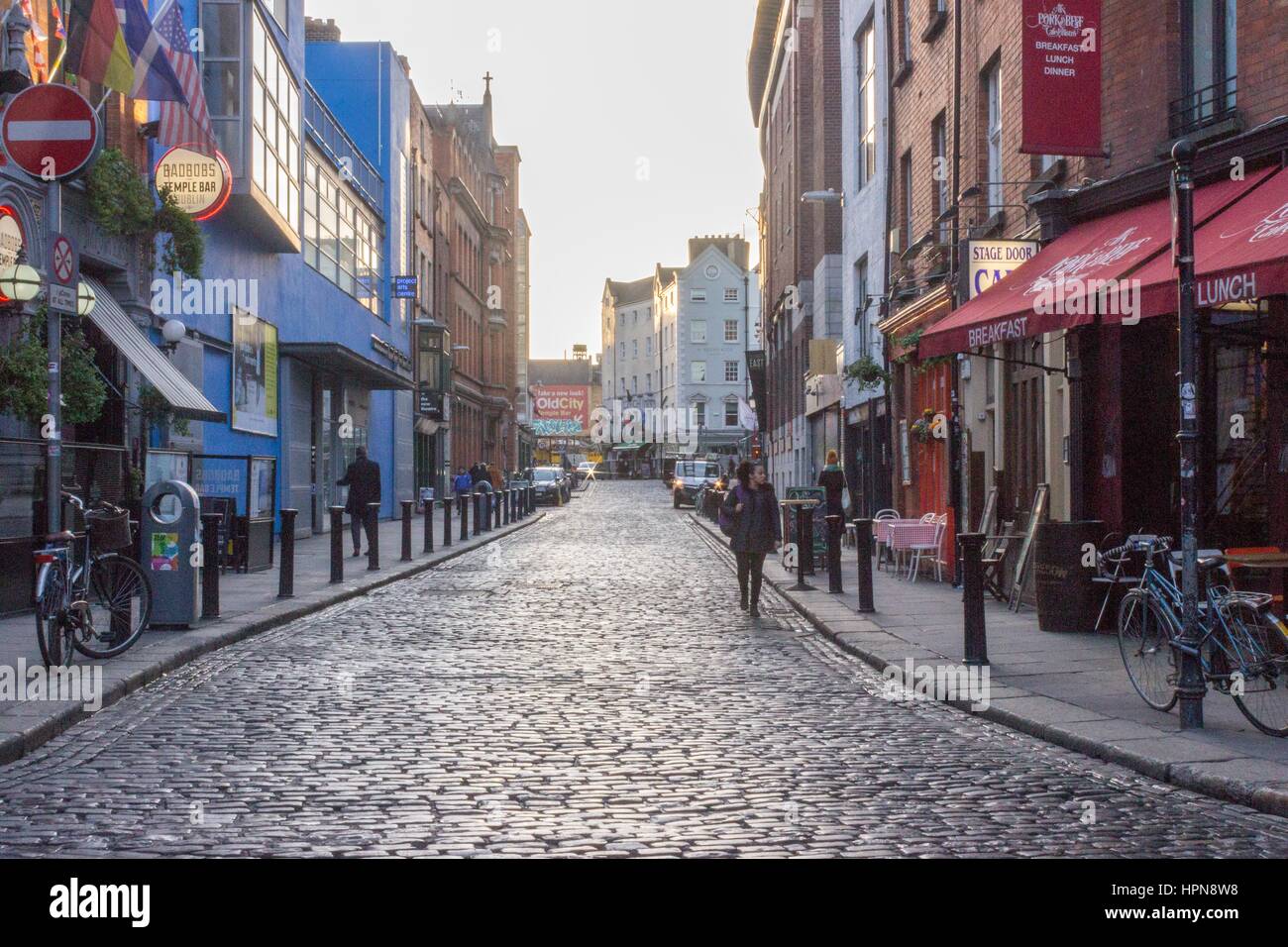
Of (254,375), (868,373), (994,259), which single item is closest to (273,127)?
(254,375)

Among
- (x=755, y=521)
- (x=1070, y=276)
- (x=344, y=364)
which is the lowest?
(x=755, y=521)

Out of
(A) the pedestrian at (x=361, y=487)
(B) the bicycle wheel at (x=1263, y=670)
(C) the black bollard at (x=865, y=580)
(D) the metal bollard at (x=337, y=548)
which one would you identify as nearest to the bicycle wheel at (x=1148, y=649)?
(B) the bicycle wheel at (x=1263, y=670)

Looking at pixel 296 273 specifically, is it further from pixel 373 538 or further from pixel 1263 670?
pixel 1263 670

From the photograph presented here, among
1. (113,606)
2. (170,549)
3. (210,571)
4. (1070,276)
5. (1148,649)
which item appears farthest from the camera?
(210,571)

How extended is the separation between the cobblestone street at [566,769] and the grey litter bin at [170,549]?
82cm

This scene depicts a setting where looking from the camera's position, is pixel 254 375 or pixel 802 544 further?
pixel 254 375

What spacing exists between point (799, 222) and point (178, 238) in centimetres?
2438

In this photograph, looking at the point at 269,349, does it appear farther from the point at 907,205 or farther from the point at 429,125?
the point at 429,125

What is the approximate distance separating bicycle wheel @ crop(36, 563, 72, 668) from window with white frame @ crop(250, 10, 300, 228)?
45.6 ft

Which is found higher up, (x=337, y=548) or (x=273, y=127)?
(x=273, y=127)

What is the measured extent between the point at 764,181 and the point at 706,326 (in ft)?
175

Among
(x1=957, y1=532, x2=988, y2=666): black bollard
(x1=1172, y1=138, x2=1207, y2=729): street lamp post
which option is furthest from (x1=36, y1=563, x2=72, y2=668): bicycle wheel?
(x1=1172, y1=138, x2=1207, y2=729): street lamp post

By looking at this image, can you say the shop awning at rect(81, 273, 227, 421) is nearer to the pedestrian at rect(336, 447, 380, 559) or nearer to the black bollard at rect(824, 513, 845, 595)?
the pedestrian at rect(336, 447, 380, 559)

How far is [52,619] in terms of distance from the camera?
9305mm
